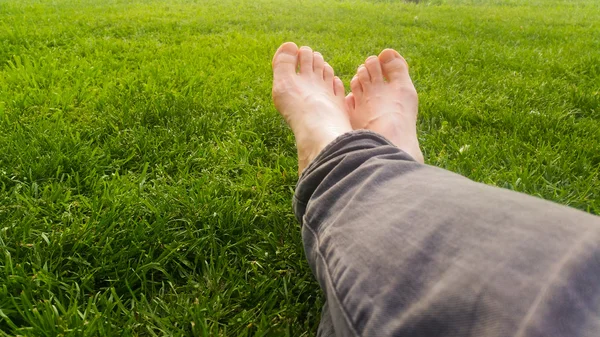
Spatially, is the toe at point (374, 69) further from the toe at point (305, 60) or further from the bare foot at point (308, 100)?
the toe at point (305, 60)

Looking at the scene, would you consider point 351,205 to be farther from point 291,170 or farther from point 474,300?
point 291,170

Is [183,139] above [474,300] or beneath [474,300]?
beneath

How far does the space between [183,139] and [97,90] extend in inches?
24.9

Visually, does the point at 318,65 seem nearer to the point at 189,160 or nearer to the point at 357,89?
the point at 357,89

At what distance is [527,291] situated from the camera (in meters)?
0.43

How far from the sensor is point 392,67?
5.78 feet

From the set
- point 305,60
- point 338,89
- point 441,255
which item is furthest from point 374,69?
point 441,255

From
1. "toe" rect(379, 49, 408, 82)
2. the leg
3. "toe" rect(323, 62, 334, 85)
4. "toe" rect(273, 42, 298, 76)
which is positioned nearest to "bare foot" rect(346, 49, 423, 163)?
"toe" rect(379, 49, 408, 82)

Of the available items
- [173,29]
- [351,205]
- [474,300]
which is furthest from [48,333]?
[173,29]

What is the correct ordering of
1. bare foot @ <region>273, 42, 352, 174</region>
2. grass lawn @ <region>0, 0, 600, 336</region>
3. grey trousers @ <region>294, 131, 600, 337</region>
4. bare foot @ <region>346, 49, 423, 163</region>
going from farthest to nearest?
1. bare foot @ <region>346, 49, 423, 163</region>
2. bare foot @ <region>273, 42, 352, 174</region>
3. grass lawn @ <region>0, 0, 600, 336</region>
4. grey trousers @ <region>294, 131, 600, 337</region>

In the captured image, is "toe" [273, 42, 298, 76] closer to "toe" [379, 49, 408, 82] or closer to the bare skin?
the bare skin

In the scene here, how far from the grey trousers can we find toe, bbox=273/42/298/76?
109cm

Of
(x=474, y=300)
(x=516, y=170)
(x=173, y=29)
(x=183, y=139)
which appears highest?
(x=173, y=29)

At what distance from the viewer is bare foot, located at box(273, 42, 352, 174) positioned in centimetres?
120
